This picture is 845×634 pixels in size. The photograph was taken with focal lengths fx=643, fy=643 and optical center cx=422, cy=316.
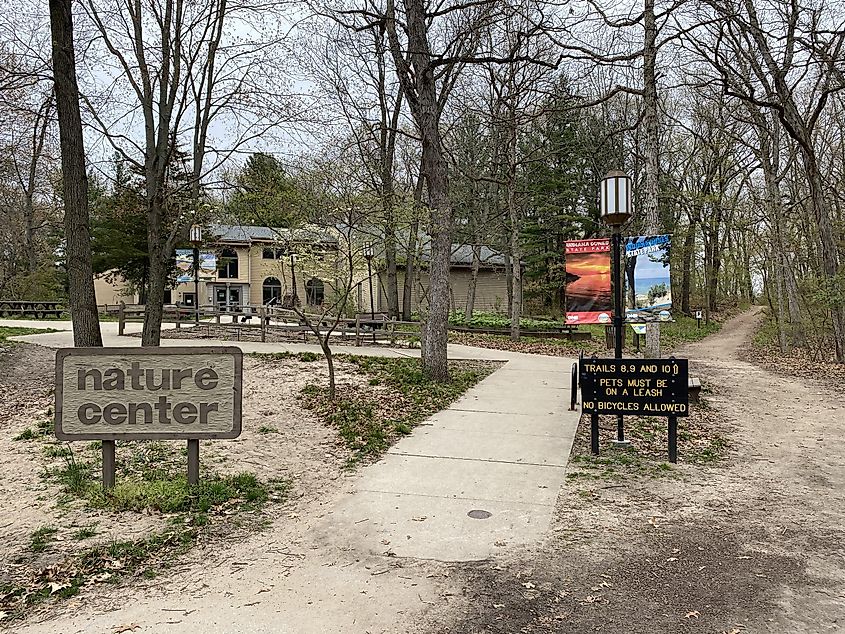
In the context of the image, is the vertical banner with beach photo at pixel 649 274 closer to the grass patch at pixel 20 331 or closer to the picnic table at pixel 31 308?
the grass patch at pixel 20 331

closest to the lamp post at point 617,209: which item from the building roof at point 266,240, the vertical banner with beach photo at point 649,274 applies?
the vertical banner with beach photo at point 649,274

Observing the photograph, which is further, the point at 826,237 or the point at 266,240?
the point at 266,240

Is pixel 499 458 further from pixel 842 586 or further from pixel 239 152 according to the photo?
pixel 239 152

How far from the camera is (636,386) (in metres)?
6.82

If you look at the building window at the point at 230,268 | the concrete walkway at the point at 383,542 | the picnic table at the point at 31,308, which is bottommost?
the concrete walkway at the point at 383,542

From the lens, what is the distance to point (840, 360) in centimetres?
1669

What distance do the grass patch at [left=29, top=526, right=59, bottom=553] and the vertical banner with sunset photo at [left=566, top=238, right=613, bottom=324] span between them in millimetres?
7299

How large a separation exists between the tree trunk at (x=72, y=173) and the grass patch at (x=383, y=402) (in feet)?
11.2

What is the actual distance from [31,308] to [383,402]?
2755 centimetres

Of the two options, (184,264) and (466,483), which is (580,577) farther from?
(184,264)

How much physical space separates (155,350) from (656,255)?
734 centimetres

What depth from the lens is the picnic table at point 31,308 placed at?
99.6 ft

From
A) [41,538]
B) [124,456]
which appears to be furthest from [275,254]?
[41,538]

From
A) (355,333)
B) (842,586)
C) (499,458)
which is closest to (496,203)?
(355,333)
